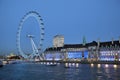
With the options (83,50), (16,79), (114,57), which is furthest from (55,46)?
(16,79)

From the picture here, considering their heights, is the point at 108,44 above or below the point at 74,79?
above

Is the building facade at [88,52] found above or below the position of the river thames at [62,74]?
above

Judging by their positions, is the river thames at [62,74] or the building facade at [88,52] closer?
the river thames at [62,74]

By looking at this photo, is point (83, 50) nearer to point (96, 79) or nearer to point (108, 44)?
point (108, 44)

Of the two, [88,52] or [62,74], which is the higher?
[88,52]

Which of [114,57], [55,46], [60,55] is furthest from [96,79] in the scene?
[55,46]

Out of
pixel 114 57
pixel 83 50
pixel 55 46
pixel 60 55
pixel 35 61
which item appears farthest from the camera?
pixel 55 46

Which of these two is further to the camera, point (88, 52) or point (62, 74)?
point (88, 52)

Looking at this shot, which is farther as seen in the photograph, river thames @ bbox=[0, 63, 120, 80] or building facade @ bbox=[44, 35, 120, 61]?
building facade @ bbox=[44, 35, 120, 61]

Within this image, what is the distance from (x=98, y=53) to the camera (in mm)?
120375

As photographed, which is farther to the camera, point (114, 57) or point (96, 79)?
Result: point (114, 57)

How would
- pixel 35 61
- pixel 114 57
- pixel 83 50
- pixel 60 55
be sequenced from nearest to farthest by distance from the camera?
1. pixel 114 57
2. pixel 35 61
3. pixel 83 50
4. pixel 60 55

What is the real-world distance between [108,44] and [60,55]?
31.9 m

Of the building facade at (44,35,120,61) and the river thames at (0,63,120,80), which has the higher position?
the building facade at (44,35,120,61)
